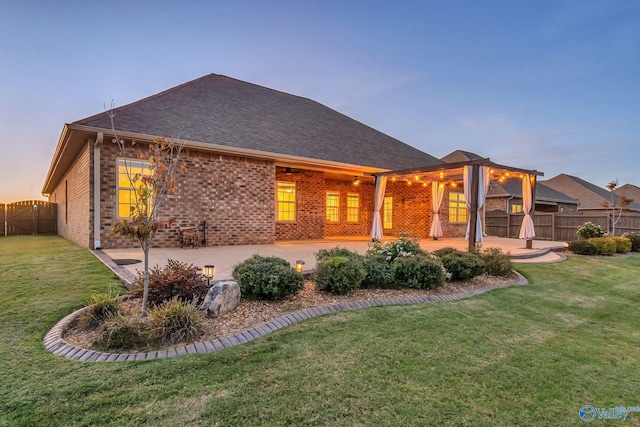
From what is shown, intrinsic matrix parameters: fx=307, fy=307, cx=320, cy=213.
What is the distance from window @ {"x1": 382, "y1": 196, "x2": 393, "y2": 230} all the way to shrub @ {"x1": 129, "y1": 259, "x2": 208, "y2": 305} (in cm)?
1343

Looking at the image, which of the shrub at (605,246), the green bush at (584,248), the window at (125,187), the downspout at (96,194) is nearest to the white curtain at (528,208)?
the green bush at (584,248)

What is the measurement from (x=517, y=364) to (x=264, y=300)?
123 inches

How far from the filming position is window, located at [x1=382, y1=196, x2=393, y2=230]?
54.9 ft

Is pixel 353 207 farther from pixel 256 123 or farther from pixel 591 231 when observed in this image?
pixel 591 231

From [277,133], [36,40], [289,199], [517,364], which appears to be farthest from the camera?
[289,199]

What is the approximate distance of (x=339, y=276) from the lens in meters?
4.89

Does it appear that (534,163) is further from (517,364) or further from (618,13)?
(517,364)

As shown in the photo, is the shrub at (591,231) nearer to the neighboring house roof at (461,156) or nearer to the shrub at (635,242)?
the shrub at (635,242)

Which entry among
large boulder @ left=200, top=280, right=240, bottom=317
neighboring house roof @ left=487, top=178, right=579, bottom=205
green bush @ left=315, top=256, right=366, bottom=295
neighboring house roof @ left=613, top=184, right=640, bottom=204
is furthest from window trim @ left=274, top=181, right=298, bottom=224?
neighboring house roof @ left=613, top=184, right=640, bottom=204

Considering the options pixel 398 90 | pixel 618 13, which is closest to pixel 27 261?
pixel 398 90

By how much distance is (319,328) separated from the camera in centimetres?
369

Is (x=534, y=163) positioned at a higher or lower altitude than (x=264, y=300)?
higher

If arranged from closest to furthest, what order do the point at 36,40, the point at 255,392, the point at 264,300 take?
the point at 255,392 < the point at 264,300 < the point at 36,40

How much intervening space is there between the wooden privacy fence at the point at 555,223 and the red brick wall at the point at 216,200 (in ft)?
47.8
